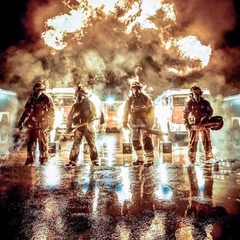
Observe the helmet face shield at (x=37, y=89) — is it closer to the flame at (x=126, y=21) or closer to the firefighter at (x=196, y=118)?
the firefighter at (x=196, y=118)

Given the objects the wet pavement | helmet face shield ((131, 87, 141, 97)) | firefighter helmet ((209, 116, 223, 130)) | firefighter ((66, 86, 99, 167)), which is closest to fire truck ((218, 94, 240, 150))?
firefighter helmet ((209, 116, 223, 130))

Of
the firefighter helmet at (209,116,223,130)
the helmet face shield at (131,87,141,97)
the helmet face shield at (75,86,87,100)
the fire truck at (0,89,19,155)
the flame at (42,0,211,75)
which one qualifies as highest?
the flame at (42,0,211,75)

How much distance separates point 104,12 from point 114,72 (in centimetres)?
668

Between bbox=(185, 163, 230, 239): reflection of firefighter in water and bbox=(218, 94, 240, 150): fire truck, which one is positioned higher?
bbox=(218, 94, 240, 150): fire truck

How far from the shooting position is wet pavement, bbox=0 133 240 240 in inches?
121

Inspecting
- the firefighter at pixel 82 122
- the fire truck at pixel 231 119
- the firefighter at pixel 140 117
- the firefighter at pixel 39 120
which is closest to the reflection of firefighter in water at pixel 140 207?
the firefighter at pixel 82 122

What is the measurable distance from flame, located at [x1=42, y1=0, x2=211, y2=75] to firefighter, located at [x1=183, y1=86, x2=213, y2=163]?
30.0 feet

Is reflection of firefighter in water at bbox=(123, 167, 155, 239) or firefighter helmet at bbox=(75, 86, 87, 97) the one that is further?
firefighter helmet at bbox=(75, 86, 87, 97)

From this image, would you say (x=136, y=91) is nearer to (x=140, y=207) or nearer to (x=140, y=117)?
(x=140, y=117)

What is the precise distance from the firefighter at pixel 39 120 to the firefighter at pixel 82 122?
0.68 m

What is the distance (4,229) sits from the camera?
3.13m

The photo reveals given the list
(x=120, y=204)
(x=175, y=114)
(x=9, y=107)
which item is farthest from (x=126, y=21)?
(x=120, y=204)

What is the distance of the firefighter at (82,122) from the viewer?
7977mm

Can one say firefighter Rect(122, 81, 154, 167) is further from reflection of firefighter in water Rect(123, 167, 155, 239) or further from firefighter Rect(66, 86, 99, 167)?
reflection of firefighter in water Rect(123, 167, 155, 239)
